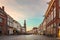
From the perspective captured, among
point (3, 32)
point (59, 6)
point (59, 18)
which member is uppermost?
point (59, 6)

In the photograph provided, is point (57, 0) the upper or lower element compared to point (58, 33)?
upper

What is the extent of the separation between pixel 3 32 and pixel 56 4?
49.0 meters

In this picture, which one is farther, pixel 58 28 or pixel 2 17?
pixel 2 17

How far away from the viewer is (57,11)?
191 feet

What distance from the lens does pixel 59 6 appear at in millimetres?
58500

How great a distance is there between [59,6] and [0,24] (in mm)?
46930

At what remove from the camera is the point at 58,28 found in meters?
57.6

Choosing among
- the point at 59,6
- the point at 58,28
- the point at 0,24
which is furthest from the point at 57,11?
the point at 0,24

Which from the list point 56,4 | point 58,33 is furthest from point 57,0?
point 58,33

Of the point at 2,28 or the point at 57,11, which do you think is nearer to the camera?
the point at 57,11

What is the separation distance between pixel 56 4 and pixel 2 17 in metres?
47.2

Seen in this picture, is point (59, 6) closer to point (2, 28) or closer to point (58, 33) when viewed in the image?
point (58, 33)

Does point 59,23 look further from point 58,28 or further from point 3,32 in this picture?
point 3,32

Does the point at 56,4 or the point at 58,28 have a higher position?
the point at 56,4
